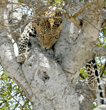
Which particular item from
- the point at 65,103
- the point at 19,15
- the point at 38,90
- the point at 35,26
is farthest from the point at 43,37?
the point at 65,103

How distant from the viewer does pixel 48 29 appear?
12.4ft

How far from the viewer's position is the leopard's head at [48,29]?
12.1ft

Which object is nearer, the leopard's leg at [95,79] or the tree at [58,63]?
the tree at [58,63]

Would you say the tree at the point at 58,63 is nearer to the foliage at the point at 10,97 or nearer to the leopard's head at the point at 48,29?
the leopard's head at the point at 48,29

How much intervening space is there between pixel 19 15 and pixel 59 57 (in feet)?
4.36

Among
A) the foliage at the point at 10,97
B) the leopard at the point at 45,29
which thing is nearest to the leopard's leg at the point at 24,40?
the leopard at the point at 45,29

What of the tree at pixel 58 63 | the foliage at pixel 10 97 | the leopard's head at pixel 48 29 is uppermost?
the leopard's head at pixel 48 29

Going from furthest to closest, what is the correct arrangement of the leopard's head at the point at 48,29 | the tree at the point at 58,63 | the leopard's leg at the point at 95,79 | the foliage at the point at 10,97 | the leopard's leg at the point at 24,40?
the foliage at the point at 10,97, the leopard's head at the point at 48,29, the leopard's leg at the point at 95,79, the leopard's leg at the point at 24,40, the tree at the point at 58,63

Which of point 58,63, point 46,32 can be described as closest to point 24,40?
point 46,32

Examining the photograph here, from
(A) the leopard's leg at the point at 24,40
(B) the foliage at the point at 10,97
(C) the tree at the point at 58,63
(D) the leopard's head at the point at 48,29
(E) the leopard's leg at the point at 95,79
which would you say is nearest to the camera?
(C) the tree at the point at 58,63

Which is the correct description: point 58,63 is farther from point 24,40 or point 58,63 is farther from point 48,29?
point 48,29

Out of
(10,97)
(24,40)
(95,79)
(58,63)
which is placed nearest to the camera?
(58,63)

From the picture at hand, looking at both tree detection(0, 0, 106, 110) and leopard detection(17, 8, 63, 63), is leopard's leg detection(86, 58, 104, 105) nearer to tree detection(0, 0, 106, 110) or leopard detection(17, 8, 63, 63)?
tree detection(0, 0, 106, 110)

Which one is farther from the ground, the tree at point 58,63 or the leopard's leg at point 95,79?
the tree at point 58,63
